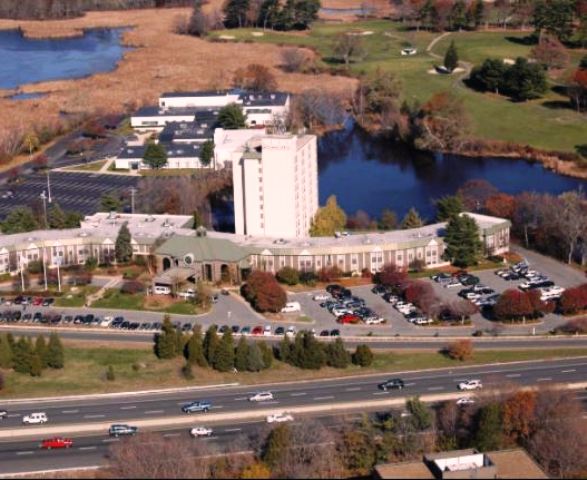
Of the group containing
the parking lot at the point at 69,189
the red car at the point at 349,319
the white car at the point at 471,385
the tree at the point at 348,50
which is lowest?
the red car at the point at 349,319

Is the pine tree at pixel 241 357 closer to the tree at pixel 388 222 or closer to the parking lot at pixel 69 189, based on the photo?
the tree at pixel 388 222

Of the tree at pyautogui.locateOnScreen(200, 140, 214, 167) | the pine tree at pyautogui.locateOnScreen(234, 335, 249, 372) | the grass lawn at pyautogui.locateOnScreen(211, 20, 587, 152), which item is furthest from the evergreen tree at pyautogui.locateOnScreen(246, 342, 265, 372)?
the grass lawn at pyautogui.locateOnScreen(211, 20, 587, 152)

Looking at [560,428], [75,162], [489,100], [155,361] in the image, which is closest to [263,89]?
[489,100]

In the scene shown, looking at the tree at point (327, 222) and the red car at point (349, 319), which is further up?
the tree at point (327, 222)

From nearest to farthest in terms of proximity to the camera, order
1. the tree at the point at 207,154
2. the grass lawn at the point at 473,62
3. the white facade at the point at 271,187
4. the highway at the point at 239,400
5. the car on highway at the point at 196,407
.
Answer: the highway at the point at 239,400
the car on highway at the point at 196,407
the white facade at the point at 271,187
the tree at the point at 207,154
the grass lawn at the point at 473,62

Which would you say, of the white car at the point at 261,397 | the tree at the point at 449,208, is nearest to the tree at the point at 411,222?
the tree at the point at 449,208

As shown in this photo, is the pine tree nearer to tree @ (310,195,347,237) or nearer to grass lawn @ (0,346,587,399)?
grass lawn @ (0,346,587,399)

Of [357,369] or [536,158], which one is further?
[536,158]

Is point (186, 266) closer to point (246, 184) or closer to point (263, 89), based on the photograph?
point (246, 184)
